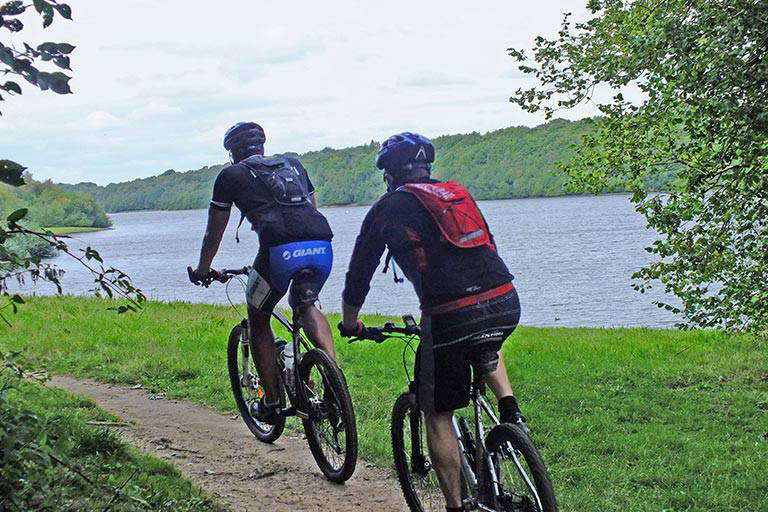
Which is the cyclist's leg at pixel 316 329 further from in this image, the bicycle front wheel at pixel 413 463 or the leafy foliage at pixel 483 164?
the leafy foliage at pixel 483 164

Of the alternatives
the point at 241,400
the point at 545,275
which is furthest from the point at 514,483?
the point at 545,275

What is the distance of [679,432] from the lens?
26.9 ft

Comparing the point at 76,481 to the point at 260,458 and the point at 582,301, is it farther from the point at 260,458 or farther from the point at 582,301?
the point at 582,301

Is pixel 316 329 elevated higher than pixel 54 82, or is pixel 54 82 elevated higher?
pixel 54 82

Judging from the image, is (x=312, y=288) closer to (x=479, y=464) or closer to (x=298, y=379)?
(x=298, y=379)

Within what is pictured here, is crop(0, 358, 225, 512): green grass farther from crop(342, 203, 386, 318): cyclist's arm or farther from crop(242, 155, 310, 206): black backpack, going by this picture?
crop(242, 155, 310, 206): black backpack

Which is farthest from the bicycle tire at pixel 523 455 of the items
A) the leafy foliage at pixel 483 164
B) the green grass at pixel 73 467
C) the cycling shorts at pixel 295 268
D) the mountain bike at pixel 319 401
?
the leafy foliage at pixel 483 164

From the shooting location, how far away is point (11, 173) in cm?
296

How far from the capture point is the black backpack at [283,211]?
20.3 feet

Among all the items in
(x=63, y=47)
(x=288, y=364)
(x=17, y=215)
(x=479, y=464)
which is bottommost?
(x=479, y=464)

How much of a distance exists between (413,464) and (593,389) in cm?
530

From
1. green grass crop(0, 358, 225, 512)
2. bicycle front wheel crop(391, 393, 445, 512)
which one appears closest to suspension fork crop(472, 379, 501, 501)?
bicycle front wheel crop(391, 393, 445, 512)

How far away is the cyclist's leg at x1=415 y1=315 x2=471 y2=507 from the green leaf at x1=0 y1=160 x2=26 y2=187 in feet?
6.71

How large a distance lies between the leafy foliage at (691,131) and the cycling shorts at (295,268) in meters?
3.06
